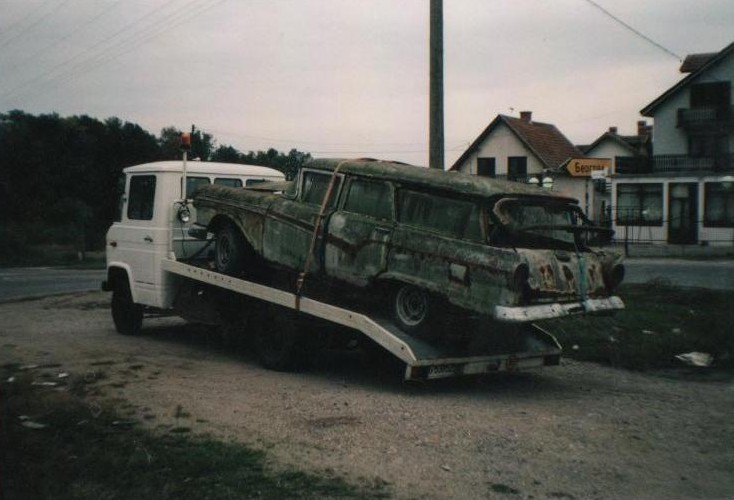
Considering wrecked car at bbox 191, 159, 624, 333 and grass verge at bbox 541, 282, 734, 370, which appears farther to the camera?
grass verge at bbox 541, 282, 734, 370

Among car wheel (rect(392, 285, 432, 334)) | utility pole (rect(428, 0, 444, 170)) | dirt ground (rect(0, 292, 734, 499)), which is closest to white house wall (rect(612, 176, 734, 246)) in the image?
utility pole (rect(428, 0, 444, 170))

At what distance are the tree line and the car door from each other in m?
24.9

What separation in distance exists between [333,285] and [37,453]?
358 cm

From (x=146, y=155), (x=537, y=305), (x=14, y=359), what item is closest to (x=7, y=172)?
(x=146, y=155)

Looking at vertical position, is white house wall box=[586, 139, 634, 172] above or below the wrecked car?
above

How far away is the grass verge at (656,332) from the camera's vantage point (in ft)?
30.1

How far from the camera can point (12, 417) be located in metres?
6.13

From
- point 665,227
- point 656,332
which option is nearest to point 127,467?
point 656,332

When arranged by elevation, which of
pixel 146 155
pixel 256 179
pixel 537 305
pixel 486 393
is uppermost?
pixel 146 155

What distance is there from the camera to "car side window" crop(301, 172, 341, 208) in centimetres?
824

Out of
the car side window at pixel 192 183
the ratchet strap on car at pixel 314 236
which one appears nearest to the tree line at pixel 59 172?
the car side window at pixel 192 183

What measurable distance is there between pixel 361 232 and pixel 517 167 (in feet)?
135

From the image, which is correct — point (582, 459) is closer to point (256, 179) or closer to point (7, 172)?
point (256, 179)

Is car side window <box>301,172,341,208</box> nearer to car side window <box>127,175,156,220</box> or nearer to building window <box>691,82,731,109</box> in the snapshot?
car side window <box>127,175,156,220</box>
